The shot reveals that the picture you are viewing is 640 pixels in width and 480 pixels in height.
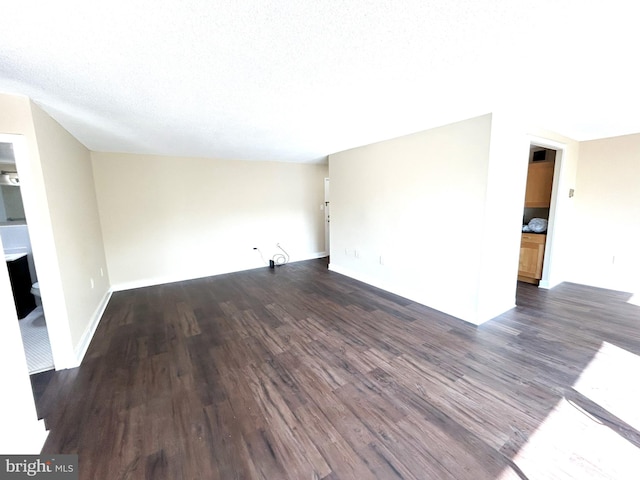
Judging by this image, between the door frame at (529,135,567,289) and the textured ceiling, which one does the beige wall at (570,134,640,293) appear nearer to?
the door frame at (529,135,567,289)

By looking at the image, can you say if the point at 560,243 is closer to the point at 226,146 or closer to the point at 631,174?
the point at 631,174

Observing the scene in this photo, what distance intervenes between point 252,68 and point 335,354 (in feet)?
7.74

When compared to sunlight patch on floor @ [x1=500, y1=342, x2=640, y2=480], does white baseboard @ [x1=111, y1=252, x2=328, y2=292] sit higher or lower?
higher

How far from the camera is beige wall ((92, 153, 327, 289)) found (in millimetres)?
4180

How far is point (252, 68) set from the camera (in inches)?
64.1

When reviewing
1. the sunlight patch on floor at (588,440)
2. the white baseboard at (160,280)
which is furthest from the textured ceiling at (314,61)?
the white baseboard at (160,280)

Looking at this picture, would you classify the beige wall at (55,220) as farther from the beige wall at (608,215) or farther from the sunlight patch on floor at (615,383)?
the beige wall at (608,215)

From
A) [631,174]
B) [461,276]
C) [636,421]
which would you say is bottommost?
[636,421]

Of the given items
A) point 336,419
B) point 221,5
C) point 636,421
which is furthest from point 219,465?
point 636,421

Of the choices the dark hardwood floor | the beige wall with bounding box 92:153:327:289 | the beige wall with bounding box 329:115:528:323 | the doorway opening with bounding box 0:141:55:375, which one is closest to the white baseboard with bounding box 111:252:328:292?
the beige wall with bounding box 92:153:327:289

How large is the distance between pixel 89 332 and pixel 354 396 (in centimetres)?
288

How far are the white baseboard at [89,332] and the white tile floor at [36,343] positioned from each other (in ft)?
0.61

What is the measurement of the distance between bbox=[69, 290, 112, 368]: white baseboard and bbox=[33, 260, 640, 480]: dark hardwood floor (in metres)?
0.06

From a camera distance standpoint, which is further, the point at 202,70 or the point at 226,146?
the point at 226,146
